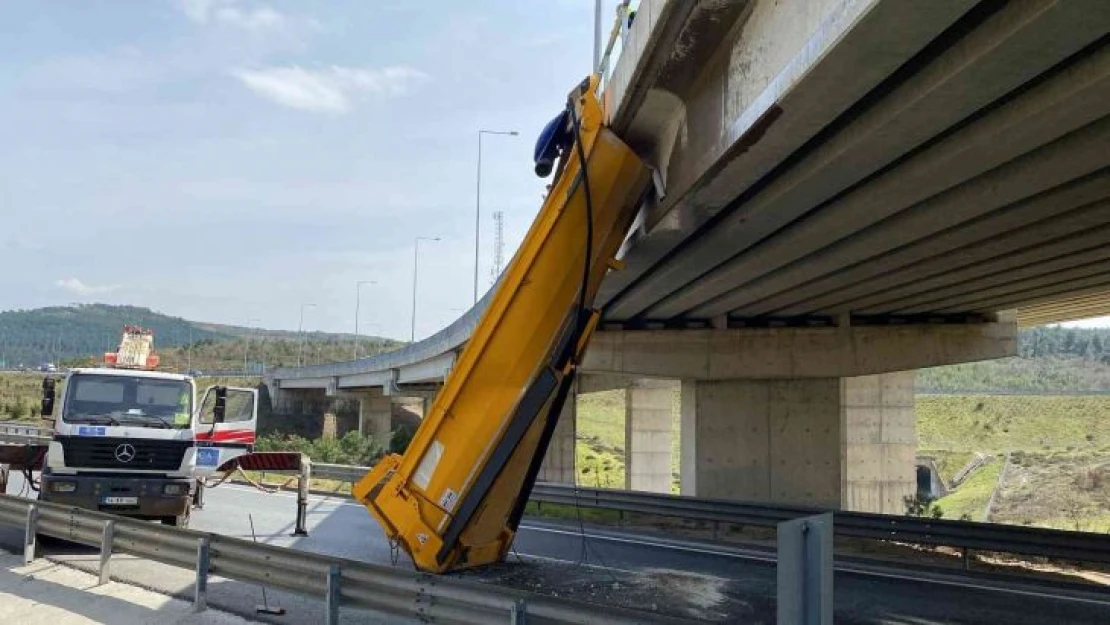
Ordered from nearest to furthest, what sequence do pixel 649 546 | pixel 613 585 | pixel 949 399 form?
pixel 613 585 → pixel 649 546 → pixel 949 399

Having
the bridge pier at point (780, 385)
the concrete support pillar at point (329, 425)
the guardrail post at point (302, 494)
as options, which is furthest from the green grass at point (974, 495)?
the concrete support pillar at point (329, 425)

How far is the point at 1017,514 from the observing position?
34.0 meters

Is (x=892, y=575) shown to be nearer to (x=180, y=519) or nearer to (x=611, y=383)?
(x=180, y=519)

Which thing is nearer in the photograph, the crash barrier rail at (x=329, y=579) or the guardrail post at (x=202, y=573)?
the crash barrier rail at (x=329, y=579)

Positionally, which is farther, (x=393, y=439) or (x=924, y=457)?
(x=924, y=457)

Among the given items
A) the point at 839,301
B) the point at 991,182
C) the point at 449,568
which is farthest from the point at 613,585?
the point at 839,301

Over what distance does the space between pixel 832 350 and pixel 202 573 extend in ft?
44.9

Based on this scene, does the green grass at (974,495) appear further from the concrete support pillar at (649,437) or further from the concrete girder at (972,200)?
the concrete girder at (972,200)

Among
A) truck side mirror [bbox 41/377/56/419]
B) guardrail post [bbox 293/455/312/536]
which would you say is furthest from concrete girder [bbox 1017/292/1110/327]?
truck side mirror [bbox 41/377/56/419]

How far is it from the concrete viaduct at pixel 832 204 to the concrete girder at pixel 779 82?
0.02 meters

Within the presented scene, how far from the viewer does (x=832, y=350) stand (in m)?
18.2

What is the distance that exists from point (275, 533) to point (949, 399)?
278ft

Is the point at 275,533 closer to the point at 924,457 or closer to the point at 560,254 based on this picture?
the point at 560,254

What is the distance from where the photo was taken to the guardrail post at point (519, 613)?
19.1 feet
